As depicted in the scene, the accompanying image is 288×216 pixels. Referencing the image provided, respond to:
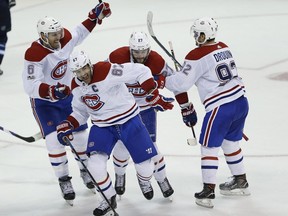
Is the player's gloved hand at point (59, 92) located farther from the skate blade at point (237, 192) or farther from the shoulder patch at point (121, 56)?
the skate blade at point (237, 192)

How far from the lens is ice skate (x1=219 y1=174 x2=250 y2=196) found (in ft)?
17.5

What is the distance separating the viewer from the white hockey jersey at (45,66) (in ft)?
17.2

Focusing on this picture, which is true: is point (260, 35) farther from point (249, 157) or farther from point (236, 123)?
point (236, 123)

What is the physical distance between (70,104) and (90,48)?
4.12 meters

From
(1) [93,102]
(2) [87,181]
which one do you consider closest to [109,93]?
(1) [93,102]

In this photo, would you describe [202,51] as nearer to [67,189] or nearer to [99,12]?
[99,12]

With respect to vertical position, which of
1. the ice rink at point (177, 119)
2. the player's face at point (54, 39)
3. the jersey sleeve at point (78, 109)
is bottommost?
the ice rink at point (177, 119)

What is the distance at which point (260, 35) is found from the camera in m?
9.68

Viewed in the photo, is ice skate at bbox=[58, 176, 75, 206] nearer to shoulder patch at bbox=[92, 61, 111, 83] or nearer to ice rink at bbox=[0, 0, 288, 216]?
ice rink at bbox=[0, 0, 288, 216]

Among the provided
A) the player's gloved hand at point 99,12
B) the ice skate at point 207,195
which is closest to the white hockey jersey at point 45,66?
the player's gloved hand at point 99,12

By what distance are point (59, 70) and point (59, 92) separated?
33 cm

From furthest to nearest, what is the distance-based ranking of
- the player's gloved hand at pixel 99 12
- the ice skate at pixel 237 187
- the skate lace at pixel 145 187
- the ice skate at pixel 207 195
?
1. the player's gloved hand at pixel 99 12
2. the ice skate at pixel 237 187
3. the skate lace at pixel 145 187
4. the ice skate at pixel 207 195

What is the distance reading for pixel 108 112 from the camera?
495cm

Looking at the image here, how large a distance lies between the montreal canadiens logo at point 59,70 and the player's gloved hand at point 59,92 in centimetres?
25
